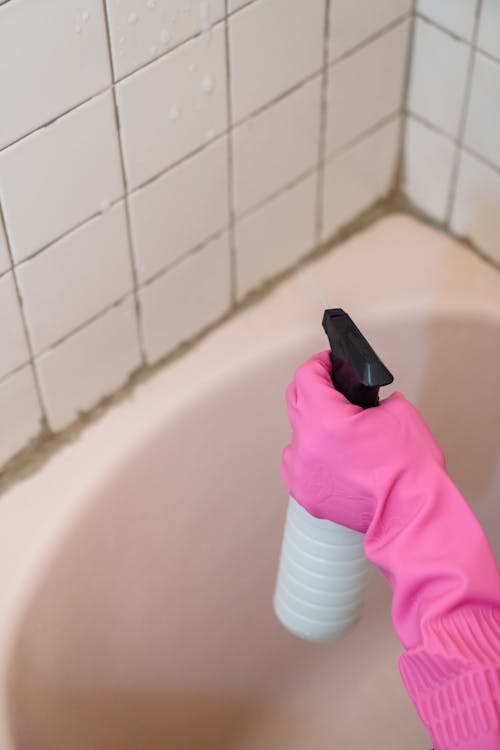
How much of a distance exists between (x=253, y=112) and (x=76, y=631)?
0.53 metres

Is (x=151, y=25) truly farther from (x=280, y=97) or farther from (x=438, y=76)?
(x=438, y=76)

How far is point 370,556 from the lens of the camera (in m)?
0.78

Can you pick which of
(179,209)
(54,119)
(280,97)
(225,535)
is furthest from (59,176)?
(225,535)

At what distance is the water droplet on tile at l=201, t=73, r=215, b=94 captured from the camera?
928 mm

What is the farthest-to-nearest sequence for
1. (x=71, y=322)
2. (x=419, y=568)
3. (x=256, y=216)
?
(x=256, y=216) < (x=71, y=322) < (x=419, y=568)

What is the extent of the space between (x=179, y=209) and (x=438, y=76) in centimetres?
34

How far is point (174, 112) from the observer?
3.02ft

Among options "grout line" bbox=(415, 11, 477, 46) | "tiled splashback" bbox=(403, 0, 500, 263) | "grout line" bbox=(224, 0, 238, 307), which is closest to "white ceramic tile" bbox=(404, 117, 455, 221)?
"tiled splashback" bbox=(403, 0, 500, 263)

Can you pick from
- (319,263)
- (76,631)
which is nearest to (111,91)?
Answer: (319,263)

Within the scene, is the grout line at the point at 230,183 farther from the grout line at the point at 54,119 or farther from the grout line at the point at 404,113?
the grout line at the point at 404,113

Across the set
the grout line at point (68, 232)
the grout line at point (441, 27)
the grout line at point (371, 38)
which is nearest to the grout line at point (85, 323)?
the grout line at point (68, 232)

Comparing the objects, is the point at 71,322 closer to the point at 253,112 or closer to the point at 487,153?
the point at 253,112

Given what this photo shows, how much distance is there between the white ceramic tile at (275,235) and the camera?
1098mm

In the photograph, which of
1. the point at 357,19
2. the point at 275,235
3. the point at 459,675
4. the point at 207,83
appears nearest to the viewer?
the point at 459,675
